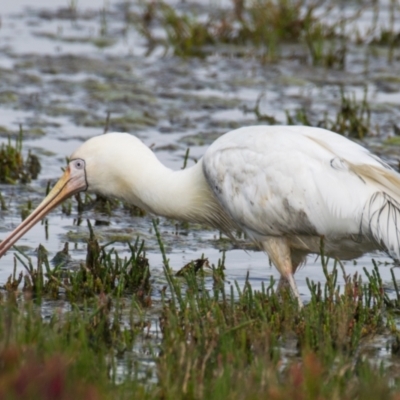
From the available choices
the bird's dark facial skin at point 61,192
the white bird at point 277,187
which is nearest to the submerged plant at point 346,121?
the bird's dark facial skin at point 61,192

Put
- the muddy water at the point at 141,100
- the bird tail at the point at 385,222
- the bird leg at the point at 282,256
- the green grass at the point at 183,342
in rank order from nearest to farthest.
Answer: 1. the green grass at the point at 183,342
2. the bird tail at the point at 385,222
3. the bird leg at the point at 282,256
4. the muddy water at the point at 141,100

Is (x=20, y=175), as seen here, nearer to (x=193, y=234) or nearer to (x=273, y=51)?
(x=193, y=234)

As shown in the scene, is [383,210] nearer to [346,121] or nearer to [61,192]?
[61,192]

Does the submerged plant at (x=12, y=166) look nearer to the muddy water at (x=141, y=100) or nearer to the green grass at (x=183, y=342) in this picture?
the muddy water at (x=141, y=100)

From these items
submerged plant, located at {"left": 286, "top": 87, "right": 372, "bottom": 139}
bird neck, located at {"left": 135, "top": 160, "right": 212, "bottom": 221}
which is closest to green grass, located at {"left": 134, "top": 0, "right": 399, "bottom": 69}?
submerged plant, located at {"left": 286, "top": 87, "right": 372, "bottom": 139}

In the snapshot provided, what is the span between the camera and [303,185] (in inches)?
258

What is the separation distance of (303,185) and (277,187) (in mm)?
152

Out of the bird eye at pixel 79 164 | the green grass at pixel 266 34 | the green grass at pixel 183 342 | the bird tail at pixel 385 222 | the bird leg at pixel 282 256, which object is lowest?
the green grass at pixel 183 342

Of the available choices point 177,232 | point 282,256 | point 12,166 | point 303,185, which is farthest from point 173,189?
point 12,166

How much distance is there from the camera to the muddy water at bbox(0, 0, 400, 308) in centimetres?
857

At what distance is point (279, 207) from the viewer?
6.61m

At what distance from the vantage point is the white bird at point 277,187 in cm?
646


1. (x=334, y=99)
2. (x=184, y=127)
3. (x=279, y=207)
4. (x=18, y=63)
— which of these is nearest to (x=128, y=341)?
(x=279, y=207)

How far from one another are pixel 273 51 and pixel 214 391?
10.4 metres
